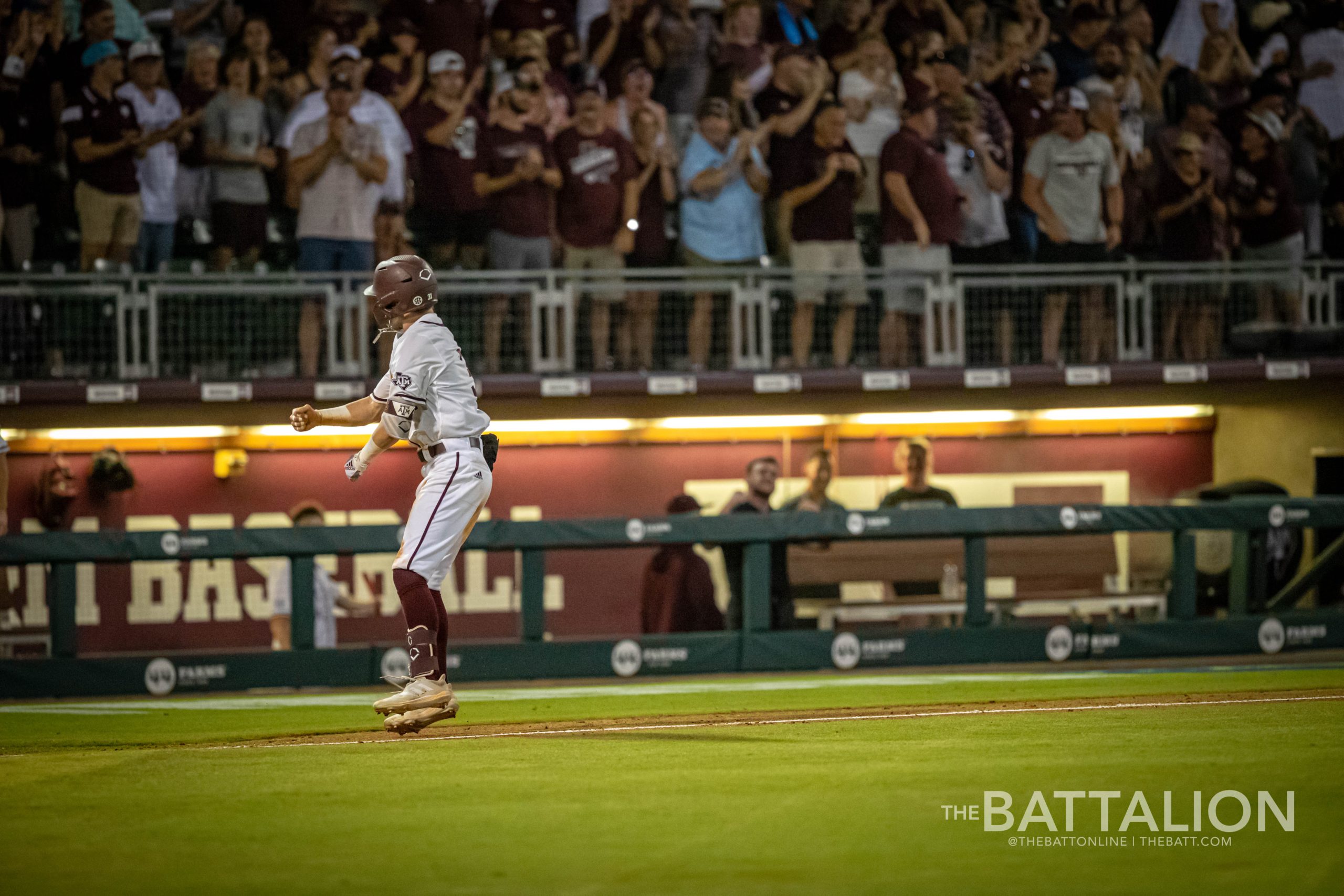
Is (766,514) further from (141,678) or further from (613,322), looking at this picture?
(141,678)

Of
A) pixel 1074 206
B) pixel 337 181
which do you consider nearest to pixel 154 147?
pixel 337 181

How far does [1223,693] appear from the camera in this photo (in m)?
8.70

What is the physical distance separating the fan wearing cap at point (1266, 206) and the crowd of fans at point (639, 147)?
0.09ft

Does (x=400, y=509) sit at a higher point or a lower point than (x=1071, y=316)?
lower

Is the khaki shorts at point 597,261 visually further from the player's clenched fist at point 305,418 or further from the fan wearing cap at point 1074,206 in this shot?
the player's clenched fist at point 305,418

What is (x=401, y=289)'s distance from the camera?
23.3ft

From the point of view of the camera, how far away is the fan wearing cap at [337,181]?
41.1 ft

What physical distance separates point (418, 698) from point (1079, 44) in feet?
35.0

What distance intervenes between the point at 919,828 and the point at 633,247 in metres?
9.09

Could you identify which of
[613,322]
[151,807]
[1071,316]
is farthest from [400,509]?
[151,807]

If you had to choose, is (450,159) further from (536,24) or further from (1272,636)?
(1272,636)

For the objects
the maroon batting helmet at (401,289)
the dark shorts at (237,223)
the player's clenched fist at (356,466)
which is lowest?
the player's clenched fist at (356,466)

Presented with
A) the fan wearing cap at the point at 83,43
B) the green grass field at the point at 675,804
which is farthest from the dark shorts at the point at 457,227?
the green grass field at the point at 675,804

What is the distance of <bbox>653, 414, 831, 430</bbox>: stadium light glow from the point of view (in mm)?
15055
